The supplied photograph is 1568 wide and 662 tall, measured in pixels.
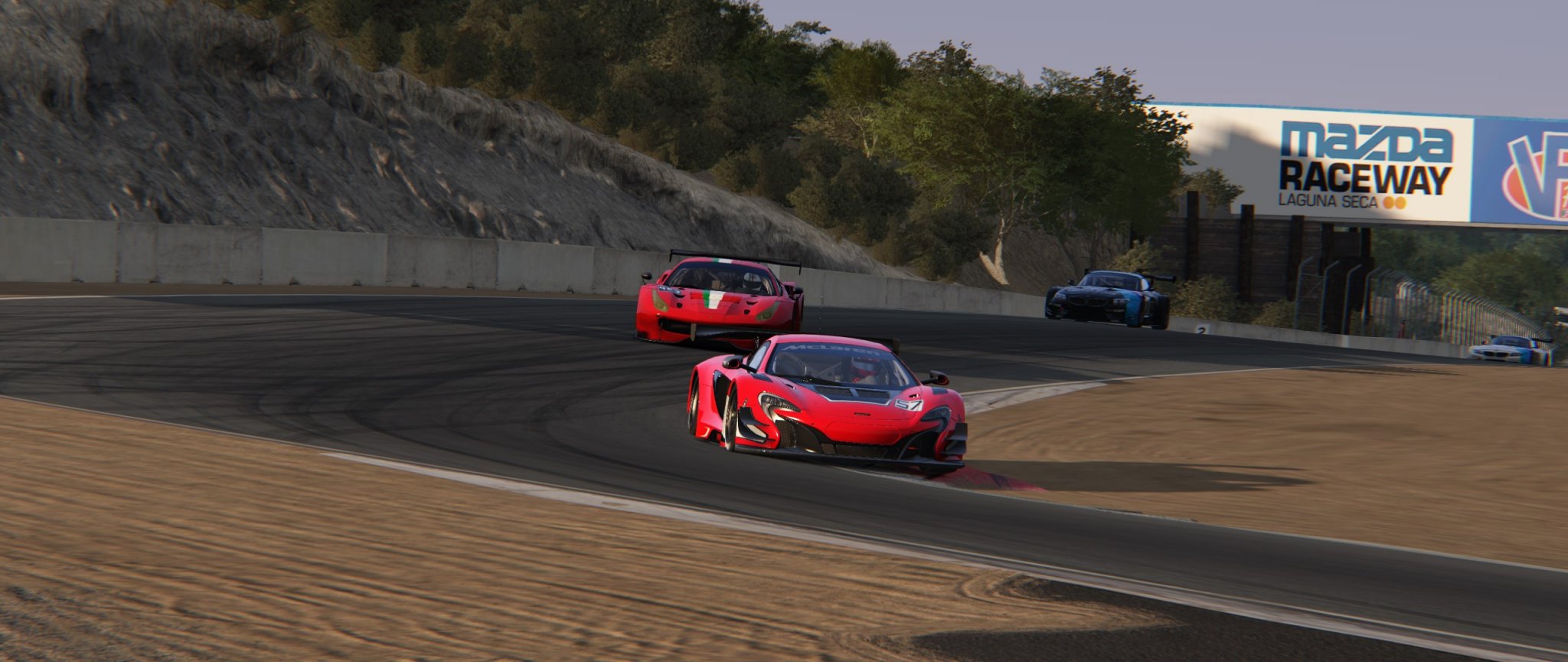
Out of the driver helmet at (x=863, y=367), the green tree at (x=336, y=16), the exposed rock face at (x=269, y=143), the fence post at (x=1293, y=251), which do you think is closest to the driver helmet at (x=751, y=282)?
the driver helmet at (x=863, y=367)

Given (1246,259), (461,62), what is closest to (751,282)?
(461,62)

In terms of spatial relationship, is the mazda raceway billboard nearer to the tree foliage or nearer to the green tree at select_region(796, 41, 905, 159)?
the tree foliage

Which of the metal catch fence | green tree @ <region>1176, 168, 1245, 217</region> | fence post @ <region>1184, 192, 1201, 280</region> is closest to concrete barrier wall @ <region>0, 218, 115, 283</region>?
fence post @ <region>1184, 192, 1201, 280</region>

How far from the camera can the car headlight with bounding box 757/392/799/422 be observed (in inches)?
502

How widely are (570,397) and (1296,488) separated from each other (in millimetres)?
7429

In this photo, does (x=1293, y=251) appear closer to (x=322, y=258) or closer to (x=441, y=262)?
(x=441, y=262)

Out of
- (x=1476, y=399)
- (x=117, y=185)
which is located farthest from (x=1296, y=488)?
(x=117, y=185)

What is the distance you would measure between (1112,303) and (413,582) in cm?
3246

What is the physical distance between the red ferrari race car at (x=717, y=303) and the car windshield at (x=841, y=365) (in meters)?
7.25

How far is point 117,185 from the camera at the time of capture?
A: 35.5m

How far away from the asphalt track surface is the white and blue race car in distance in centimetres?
2763

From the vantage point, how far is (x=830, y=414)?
12.7 m

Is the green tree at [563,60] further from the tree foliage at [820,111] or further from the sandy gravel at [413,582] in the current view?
the sandy gravel at [413,582]

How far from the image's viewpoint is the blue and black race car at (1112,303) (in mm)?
36938
